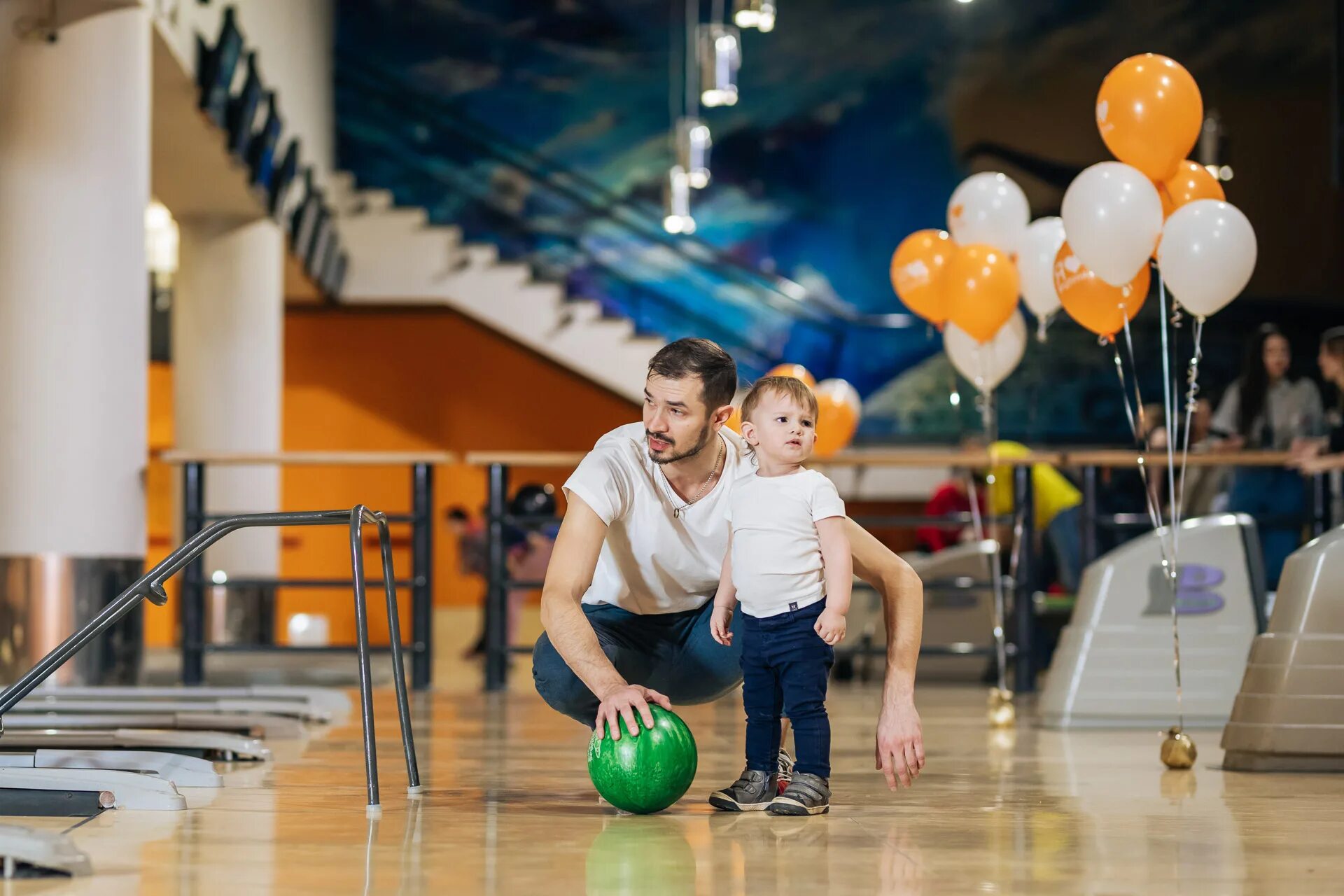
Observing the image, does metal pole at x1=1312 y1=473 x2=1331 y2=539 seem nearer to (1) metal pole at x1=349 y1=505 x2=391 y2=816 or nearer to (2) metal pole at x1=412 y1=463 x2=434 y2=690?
(2) metal pole at x1=412 y1=463 x2=434 y2=690

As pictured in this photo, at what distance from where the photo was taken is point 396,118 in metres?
13.5

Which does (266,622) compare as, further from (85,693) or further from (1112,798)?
(1112,798)

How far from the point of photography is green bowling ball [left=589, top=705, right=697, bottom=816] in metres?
2.84

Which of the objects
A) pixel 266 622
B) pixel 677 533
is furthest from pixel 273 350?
pixel 677 533

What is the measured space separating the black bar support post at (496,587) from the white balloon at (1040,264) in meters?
2.54

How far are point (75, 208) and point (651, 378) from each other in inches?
151

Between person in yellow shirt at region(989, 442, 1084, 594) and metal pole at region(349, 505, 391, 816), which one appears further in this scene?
person in yellow shirt at region(989, 442, 1084, 594)

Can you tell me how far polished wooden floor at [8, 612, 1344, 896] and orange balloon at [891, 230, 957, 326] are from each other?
7.12ft

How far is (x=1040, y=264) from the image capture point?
5660mm

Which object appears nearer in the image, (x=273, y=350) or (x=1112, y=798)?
(x=1112, y=798)

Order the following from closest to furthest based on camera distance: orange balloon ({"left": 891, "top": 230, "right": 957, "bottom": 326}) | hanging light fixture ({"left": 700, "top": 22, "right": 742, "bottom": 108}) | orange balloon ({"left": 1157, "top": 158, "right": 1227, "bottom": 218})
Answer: orange balloon ({"left": 1157, "top": 158, "right": 1227, "bottom": 218})
orange balloon ({"left": 891, "top": 230, "right": 957, "bottom": 326})
hanging light fixture ({"left": 700, "top": 22, "right": 742, "bottom": 108})

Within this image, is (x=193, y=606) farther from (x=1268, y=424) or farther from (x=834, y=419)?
(x=1268, y=424)

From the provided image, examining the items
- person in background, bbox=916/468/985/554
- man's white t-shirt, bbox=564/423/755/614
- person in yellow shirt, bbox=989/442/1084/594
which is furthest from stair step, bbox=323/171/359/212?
man's white t-shirt, bbox=564/423/755/614

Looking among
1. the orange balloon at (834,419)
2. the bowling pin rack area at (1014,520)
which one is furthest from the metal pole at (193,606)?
the orange balloon at (834,419)
